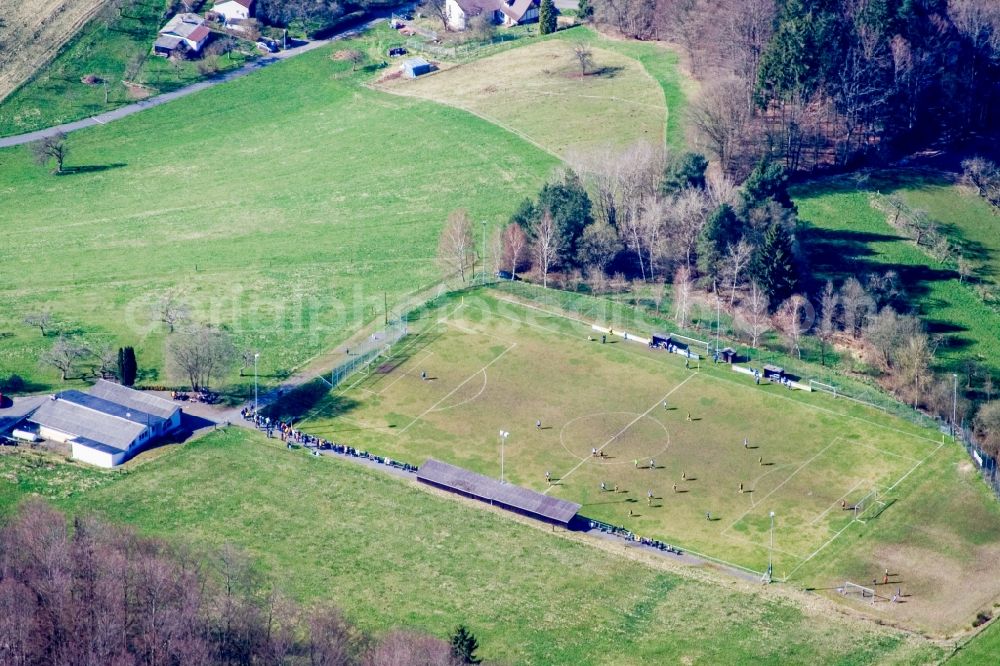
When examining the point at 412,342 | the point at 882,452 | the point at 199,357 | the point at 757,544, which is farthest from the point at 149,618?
the point at 882,452

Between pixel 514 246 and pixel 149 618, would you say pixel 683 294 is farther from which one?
pixel 149 618

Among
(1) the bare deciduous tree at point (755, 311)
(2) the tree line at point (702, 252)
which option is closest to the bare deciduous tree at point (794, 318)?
(2) the tree line at point (702, 252)

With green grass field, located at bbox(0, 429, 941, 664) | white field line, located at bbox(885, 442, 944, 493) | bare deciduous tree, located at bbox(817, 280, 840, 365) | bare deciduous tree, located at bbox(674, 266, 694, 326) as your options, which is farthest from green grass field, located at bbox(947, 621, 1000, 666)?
bare deciduous tree, located at bbox(674, 266, 694, 326)

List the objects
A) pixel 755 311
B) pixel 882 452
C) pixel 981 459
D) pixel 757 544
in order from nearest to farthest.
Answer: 1. pixel 757 544
2. pixel 981 459
3. pixel 882 452
4. pixel 755 311

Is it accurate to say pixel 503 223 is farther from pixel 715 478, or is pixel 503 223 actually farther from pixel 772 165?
pixel 715 478

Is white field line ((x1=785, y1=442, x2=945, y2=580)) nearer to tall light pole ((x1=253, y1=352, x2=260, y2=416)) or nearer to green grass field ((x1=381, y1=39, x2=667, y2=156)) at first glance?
tall light pole ((x1=253, y1=352, x2=260, y2=416))

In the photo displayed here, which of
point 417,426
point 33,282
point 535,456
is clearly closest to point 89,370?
point 33,282
